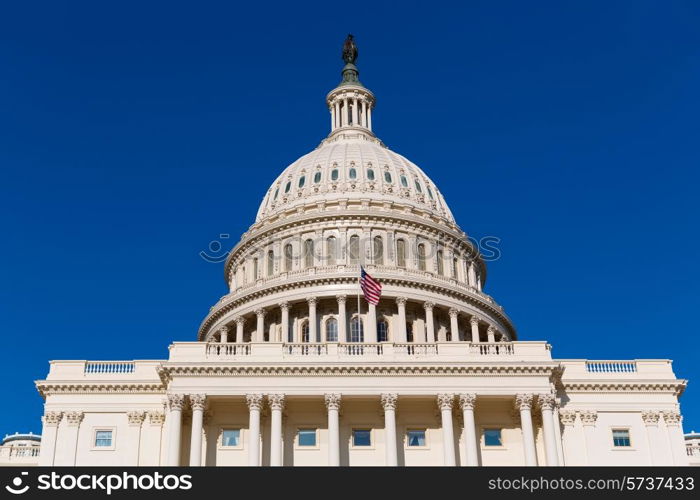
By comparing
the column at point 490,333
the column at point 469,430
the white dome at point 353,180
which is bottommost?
the column at point 469,430

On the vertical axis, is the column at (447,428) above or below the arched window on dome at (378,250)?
below

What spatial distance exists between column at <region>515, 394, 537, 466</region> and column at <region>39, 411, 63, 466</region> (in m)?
27.0

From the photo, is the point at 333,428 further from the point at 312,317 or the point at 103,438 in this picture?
the point at 312,317

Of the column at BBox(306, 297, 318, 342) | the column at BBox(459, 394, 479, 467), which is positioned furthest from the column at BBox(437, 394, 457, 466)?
the column at BBox(306, 297, 318, 342)

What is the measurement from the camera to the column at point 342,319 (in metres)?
87.4

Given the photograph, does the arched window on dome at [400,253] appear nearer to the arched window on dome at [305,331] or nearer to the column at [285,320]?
the arched window on dome at [305,331]

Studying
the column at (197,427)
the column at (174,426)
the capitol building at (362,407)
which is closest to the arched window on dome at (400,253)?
the capitol building at (362,407)

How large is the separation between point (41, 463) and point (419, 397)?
73.0 feet

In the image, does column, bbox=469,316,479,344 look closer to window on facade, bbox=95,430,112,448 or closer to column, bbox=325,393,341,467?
column, bbox=325,393,341,467

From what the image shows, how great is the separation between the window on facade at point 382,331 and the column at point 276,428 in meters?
25.2

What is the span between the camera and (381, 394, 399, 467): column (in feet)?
207

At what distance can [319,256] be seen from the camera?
94812mm

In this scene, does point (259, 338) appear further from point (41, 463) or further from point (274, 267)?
point (41, 463)

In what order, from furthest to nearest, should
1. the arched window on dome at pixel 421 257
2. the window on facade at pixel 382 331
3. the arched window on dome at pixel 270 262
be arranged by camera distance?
the arched window on dome at pixel 270 262, the arched window on dome at pixel 421 257, the window on facade at pixel 382 331
